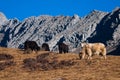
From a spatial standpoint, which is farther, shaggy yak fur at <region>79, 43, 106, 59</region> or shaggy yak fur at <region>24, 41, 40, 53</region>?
shaggy yak fur at <region>24, 41, 40, 53</region>

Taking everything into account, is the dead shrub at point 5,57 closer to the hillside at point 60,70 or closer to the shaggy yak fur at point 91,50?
the hillside at point 60,70

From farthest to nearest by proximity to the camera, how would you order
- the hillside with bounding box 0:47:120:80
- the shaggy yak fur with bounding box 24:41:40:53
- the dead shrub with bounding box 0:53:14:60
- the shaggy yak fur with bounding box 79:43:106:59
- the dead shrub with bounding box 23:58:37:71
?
the shaggy yak fur with bounding box 24:41:40:53 < the dead shrub with bounding box 0:53:14:60 < the shaggy yak fur with bounding box 79:43:106:59 < the dead shrub with bounding box 23:58:37:71 < the hillside with bounding box 0:47:120:80

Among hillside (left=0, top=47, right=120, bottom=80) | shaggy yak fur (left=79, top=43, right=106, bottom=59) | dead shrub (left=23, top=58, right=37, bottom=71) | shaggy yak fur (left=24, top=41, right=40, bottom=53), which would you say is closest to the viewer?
hillside (left=0, top=47, right=120, bottom=80)

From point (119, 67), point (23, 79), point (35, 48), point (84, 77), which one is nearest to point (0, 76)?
point (23, 79)

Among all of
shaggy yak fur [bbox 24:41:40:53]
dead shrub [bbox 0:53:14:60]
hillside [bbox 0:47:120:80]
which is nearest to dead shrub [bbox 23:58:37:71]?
hillside [bbox 0:47:120:80]

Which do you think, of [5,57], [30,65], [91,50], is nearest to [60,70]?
[30,65]

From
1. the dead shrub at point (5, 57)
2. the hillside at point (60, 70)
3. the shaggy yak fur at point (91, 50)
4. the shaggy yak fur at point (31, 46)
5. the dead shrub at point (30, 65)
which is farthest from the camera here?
the shaggy yak fur at point (31, 46)

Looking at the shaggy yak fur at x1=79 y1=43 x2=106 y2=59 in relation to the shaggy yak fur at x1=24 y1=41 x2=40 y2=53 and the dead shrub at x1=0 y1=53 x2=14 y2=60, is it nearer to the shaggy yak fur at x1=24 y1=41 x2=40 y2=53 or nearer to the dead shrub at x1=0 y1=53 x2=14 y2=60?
the dead shrub at x1=0 y1=53 x2=14 y2=60

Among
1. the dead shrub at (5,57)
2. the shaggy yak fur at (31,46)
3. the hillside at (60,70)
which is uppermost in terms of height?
the shaggy yak fur at (31,46)

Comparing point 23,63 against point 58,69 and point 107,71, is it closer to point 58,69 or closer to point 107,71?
point 58,69

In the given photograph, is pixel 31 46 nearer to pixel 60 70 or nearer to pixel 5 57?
pixel 5 57

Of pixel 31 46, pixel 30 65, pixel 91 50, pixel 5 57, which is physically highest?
pixel 31 46

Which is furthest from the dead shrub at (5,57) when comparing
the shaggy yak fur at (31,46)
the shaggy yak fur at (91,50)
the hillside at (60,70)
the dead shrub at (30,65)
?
the shaggy yak fur at (31,46)

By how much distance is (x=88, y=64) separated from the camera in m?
31.7
